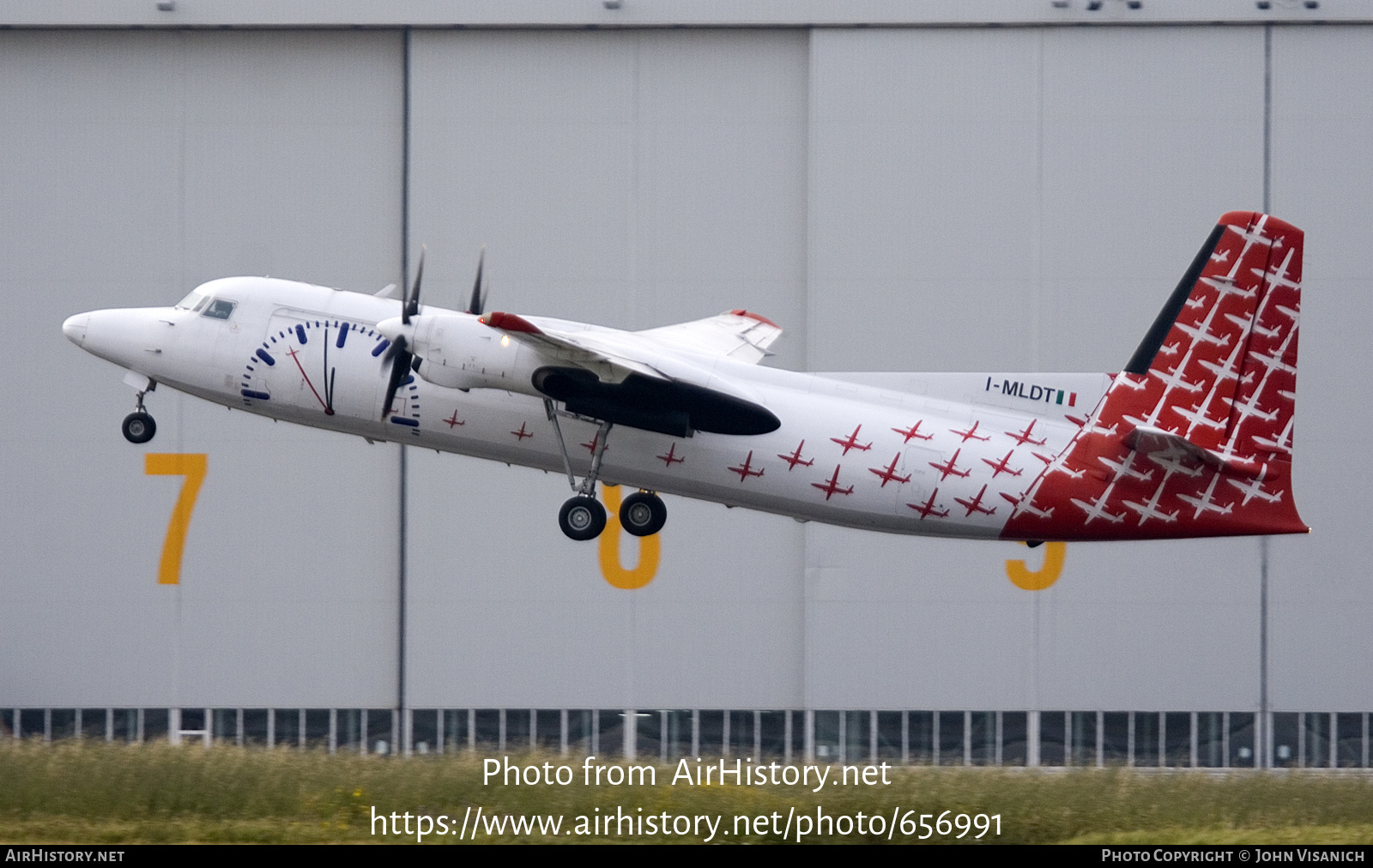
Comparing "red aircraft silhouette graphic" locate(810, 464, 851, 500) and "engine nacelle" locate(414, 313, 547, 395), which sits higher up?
"engine nacelle" locate(414, 313, 547, 395)

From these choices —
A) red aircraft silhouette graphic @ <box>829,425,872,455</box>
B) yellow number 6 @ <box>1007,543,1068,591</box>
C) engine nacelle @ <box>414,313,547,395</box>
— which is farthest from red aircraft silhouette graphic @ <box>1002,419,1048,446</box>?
yellow number 6 @ <box>1007,543,1068,591</box>

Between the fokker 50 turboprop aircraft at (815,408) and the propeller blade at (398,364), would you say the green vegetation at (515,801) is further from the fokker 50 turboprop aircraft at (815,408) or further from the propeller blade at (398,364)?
the propeller blade at (398,364)

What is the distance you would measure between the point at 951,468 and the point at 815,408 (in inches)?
72.7

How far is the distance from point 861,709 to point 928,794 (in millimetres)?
13539

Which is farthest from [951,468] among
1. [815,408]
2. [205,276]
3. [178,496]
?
[178,496]

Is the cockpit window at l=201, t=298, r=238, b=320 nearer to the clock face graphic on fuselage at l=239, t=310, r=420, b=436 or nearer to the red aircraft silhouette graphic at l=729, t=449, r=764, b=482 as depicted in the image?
the clock face graphic on fuselage at l=239, t=310, r=420, b=436

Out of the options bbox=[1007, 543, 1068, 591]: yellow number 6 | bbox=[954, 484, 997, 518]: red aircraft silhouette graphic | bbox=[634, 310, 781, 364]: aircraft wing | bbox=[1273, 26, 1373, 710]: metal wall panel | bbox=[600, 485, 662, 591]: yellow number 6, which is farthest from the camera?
bbox=[600, 485, 662, 591]: yellow number 6

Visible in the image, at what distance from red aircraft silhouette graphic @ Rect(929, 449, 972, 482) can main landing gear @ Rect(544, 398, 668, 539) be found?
3614mm

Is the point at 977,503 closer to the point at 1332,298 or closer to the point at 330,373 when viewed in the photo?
the point at 330,373

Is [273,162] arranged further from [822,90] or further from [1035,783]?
[1035,783]

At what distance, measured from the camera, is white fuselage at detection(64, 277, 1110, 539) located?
18156mm

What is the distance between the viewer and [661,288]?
31672 mm

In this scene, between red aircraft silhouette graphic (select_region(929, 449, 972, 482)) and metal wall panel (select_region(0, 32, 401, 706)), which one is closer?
red aircraft silhouette graphic (select_region(929, 449, 972, 482))

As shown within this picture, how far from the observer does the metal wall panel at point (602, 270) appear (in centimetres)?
3184
